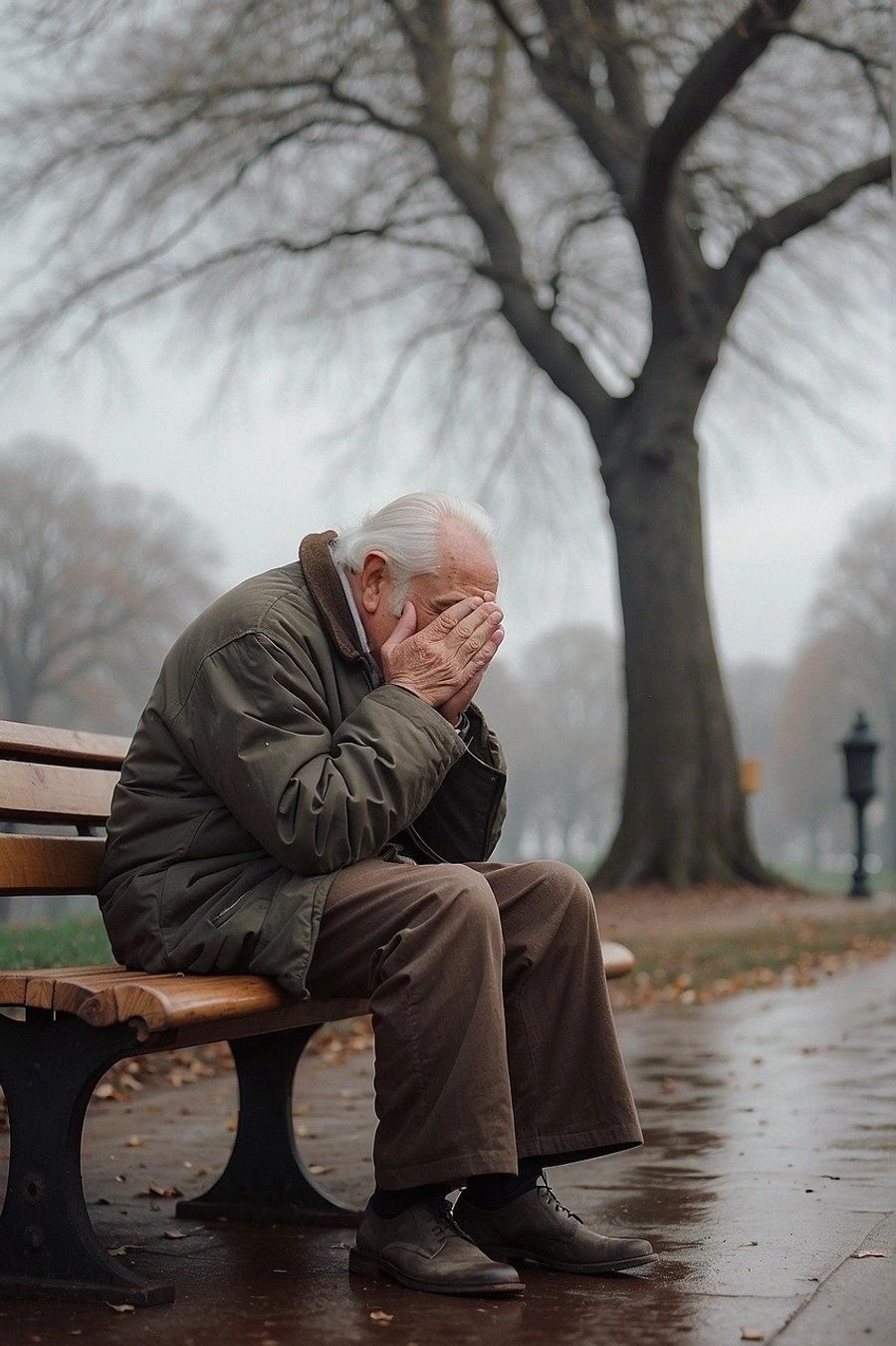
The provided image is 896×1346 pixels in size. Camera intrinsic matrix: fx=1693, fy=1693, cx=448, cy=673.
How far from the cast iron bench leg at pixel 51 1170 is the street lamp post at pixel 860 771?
14752 millimetres

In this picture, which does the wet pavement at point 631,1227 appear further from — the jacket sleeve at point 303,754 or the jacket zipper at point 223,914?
the jacket sleeve at point 303,754

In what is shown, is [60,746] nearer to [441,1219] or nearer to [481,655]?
[481,655]

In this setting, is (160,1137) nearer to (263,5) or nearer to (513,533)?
(263,5)

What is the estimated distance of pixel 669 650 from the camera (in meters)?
14.8

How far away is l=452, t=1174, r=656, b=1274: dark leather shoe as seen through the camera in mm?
3061

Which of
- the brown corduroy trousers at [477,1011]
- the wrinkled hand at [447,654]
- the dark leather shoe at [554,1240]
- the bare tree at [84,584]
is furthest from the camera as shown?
the bare tree at [84,584]

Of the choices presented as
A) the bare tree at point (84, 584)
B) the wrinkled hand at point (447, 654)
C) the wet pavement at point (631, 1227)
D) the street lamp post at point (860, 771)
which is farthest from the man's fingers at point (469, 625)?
the street lamp post at point (860, 771)

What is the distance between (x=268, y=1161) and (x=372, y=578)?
1.35 meters

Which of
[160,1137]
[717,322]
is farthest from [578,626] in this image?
[160,1137]

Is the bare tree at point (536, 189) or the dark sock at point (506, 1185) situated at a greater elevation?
the bare tree at point (536, 189)

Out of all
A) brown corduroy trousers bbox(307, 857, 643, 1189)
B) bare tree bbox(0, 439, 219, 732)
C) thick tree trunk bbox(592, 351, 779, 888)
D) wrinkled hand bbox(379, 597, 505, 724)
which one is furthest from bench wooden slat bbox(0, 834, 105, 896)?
thick tree trunk bbox(592, 351, 779, 888)

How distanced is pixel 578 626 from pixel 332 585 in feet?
150

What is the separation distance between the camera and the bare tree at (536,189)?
13531mm

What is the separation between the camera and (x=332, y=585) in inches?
133
